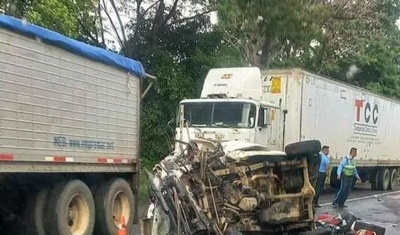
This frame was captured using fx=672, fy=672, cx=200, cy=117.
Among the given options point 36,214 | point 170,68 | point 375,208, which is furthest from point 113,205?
point 170,68

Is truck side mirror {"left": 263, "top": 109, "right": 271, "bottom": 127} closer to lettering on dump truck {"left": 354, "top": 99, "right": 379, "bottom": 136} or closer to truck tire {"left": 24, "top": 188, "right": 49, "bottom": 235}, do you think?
lettering on dump truck {"left": 354, "top": 99, "right": 379, "bottom": 136}

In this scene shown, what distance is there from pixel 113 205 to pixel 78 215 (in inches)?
42.1

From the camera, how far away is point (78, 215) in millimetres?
9688

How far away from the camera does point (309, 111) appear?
18.9m

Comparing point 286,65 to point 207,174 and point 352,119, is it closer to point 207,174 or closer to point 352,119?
point 352,119

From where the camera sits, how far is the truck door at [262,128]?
52.7ft

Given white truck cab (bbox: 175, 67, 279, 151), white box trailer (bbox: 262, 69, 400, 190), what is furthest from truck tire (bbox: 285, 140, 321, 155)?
white box trailer (bbox: 262, 69, 400, 190)

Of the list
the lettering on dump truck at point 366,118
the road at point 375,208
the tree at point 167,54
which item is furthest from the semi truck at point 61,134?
the lettering on dump truck at point 366,118

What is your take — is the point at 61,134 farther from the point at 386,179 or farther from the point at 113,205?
the point at 386,179

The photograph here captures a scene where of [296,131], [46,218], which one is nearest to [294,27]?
[296,131]

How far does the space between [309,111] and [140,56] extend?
23.1ft

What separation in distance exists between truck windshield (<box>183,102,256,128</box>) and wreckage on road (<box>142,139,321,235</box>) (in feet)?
21.4

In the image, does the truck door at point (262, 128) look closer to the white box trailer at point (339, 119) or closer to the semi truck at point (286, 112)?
the semi truck at point (286, 112)

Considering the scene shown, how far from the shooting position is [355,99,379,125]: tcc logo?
74.9ft
